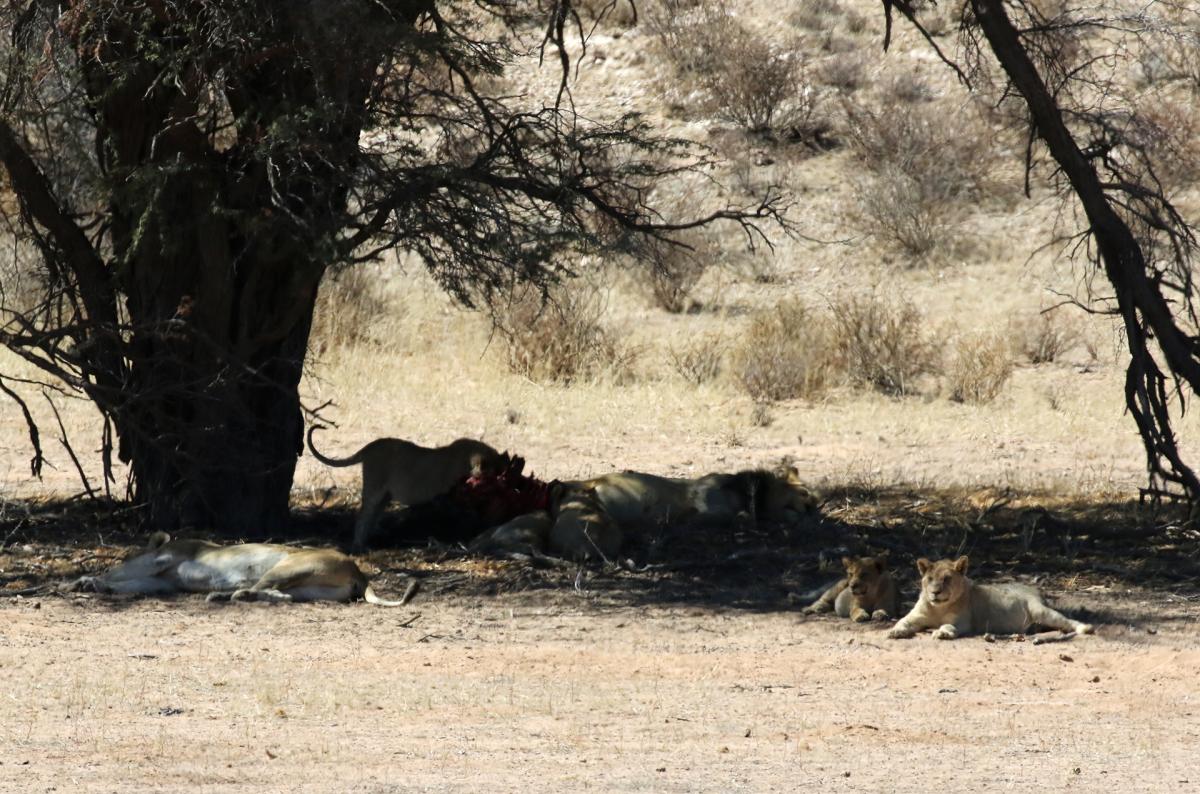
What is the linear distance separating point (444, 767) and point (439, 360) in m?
14.2

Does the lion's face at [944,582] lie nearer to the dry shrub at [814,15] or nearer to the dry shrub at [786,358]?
the dry shrub at [786,358]

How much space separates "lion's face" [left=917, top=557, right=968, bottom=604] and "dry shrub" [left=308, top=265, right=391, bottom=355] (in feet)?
38.0

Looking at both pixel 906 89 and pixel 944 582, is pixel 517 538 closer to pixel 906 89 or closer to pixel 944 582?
pixel 944 582

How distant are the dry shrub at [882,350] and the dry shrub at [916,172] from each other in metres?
5.62

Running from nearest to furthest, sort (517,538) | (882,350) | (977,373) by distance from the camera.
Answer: (517,538)
(977,373)
(882,350)

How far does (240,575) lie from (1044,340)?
13180 millimetres

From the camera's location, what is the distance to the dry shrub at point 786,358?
727 inches

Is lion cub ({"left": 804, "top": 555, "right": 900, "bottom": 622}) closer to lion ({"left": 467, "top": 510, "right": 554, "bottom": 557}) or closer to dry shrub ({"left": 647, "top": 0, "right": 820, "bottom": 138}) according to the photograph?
lion ({"left": 467, "top": 510, "right": 554, "bottom": 557})

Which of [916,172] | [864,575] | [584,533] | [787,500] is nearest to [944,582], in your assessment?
[864,575]

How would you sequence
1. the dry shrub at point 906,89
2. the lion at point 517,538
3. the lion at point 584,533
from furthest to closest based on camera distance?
the dry shrub at point 906,89, the lion at point 517,538, the lion at point 584,533

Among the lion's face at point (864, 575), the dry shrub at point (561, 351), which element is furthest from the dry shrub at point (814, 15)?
the lion's face at point (864, 575)

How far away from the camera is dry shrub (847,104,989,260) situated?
2530 cm

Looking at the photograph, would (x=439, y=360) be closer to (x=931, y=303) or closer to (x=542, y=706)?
(x=931, y=303)

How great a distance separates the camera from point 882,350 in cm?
1923
